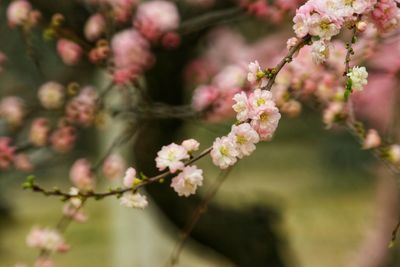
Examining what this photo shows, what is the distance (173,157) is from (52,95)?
3.98 feet

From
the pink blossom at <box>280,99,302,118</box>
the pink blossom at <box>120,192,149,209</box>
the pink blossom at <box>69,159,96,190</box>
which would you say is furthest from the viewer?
the pink blossom at <box>69,159,96,190</box>

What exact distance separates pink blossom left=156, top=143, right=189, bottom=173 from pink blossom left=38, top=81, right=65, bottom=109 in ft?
3.89

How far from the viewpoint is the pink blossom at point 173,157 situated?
3.74 ft

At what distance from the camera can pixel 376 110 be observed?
14.2 ft

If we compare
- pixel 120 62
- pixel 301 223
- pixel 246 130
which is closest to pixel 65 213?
pixel 120 62

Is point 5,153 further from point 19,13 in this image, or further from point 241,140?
point 241,140

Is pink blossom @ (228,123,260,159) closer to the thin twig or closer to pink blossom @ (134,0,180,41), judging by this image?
the thin twig

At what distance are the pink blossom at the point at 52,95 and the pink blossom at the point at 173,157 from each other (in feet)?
3.89

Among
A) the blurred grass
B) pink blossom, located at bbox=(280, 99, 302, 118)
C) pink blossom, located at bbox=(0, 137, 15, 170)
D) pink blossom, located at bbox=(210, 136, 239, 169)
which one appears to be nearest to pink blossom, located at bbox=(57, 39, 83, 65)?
pink blossom, located at bbox=(0, 137, 15, 170)

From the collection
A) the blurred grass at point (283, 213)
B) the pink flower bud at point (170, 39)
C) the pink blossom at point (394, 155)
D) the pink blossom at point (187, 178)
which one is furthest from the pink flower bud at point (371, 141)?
the blurred grass at point (283, 213)

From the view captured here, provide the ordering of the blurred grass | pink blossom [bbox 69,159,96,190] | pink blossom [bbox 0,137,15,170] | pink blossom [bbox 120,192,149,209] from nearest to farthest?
pink blossom [bbox 120,192,149,209] < pink blossom [bbox 69,159,96,190] < pink blossom [bbox 0,137,15,170] < the blurred grass

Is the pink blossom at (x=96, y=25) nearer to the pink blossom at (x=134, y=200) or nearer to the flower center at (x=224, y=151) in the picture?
the pink blossom at (x=134, y=200)

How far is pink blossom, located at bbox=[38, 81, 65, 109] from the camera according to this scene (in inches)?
89.7

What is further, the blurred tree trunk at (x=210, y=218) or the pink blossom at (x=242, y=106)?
the blurred tree trunk at (x=210, y=218)
